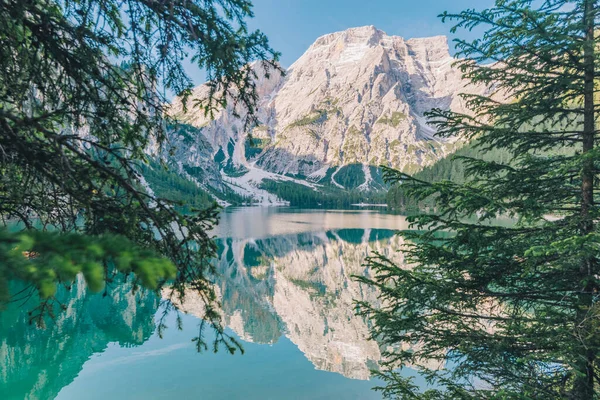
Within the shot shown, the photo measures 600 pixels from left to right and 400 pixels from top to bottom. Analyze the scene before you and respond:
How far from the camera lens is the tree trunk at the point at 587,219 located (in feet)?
14.4

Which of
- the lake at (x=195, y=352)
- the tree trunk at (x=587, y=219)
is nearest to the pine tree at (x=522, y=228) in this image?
the tree trunk at (x=587, y=219)

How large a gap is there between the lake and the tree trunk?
657 centimetres

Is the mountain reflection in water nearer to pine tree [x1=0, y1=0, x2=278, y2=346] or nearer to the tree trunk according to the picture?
the tree trunk

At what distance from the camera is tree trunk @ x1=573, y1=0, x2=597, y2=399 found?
14.4 ft

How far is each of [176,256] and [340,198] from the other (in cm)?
18412

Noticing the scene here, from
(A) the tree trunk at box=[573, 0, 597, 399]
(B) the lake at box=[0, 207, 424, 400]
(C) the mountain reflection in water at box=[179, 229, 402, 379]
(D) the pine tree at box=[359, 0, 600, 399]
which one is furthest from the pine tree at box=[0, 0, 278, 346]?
(C) the mountain reflection in water at box=[179, 229, 402, 379]

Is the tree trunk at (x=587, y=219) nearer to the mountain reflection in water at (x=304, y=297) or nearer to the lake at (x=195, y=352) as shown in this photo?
the mountain reflection in water at (x=304, y=297)

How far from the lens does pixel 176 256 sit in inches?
129

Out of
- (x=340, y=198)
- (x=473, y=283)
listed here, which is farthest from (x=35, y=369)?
(x=340, y=198)

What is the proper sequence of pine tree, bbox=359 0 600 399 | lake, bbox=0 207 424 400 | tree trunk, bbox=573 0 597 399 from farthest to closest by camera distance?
1. lake, bbox=0 207 424 400
2. pine tree, bbox=359 0 600 399
3. tree trunk, bbox=573 0 597 399

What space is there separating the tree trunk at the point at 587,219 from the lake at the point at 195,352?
6.57 meters

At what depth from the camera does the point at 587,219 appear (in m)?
4.63

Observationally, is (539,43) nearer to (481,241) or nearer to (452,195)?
(452,195)

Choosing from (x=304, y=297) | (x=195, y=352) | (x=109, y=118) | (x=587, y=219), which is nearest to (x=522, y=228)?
(x=587, y=219)
